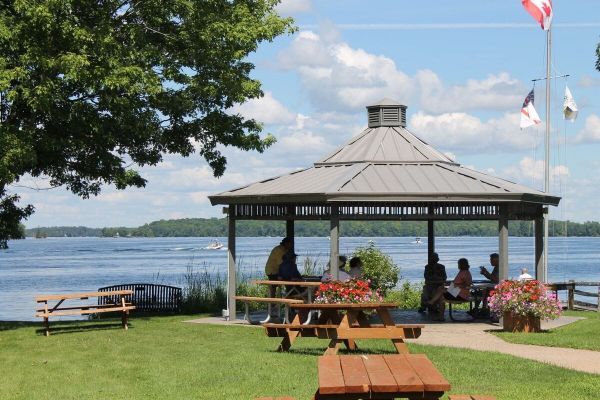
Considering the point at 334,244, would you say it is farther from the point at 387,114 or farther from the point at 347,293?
the point at 387,114

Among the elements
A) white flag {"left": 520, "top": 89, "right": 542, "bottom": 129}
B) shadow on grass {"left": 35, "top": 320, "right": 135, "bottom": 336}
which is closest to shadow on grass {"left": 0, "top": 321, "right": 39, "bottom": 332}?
shadow on grass {"left": 35, "top": 320, "right": 135, "bottom": 336}

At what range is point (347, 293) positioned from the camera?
1521cm

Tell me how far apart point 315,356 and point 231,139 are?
29.4 feet

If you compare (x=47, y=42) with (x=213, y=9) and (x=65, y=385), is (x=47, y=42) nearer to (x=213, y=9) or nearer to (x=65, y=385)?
(x=213, y=9)

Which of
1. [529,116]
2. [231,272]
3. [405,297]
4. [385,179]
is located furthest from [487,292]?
[529,116]

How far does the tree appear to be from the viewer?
16.7m

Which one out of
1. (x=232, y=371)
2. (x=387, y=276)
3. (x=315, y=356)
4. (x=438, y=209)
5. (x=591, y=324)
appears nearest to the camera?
(x=232, y=371)

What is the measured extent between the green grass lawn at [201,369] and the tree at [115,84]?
354 cm

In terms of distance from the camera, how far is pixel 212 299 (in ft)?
73.8

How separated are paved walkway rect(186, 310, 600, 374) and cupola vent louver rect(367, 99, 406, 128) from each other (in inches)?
151

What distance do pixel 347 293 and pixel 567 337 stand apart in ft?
11.1

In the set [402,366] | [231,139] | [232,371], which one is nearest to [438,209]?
[231,139]

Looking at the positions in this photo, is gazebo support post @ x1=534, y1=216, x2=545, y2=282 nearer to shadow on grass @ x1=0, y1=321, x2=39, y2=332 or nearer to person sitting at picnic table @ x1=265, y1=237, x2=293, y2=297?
person sitting at picnic table @ x1=265, y1=237, x2=293, y2=297

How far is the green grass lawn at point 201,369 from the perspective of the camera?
10352 mm
